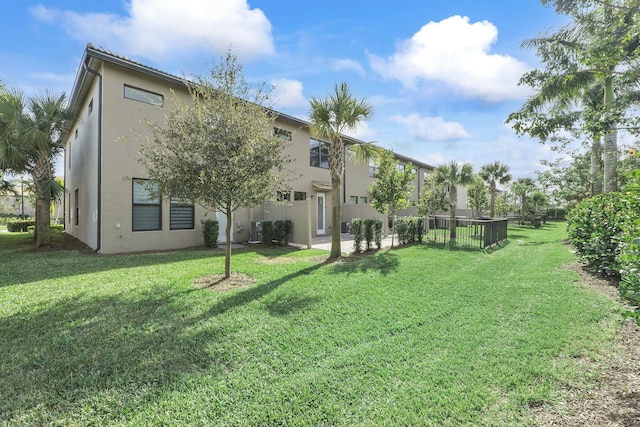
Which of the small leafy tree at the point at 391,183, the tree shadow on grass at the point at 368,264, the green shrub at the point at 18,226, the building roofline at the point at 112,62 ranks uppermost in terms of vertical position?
the building roofline at the point at 112,62

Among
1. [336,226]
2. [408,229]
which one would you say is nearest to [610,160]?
[408,229]

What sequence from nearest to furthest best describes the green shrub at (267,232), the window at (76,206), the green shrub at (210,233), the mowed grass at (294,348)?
1. the mowed grass at (294,348)
2. the green shrub at (210,233)
3. the green shrub at (267,232)
4. the window at (76,206)

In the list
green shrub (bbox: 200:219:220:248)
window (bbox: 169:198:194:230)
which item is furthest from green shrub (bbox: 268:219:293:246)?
window (bbox: 169:198:194:230)

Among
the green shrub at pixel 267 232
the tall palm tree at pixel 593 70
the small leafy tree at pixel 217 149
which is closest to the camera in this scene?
the small leafy tree at pixel 217 149

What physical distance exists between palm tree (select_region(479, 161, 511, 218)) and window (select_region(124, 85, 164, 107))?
101 ft

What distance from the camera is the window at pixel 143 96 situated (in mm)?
10109

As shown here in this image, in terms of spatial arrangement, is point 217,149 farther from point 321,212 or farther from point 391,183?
point 321,212

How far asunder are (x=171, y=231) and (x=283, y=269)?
5841 millimetres

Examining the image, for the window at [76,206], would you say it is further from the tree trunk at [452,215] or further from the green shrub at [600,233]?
the green shrub at [600,233]

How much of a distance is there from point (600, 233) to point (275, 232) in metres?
10.1

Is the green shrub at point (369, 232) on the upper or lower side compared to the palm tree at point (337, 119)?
lower

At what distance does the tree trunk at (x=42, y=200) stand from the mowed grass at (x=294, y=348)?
4.57 meters

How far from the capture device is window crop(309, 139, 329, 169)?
54.7 ft

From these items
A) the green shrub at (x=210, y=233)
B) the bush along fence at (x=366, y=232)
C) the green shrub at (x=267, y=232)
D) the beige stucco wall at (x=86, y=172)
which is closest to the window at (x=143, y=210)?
the beige stucco wall at (x=86, y=172)
